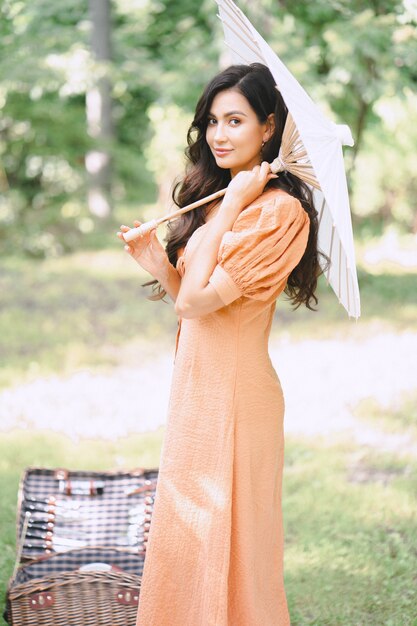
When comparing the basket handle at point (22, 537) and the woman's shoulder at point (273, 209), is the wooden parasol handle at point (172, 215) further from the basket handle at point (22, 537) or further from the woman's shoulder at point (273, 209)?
the basket handle at point (22, 537)

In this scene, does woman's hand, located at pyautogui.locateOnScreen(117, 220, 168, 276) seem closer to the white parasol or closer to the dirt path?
the white parasol

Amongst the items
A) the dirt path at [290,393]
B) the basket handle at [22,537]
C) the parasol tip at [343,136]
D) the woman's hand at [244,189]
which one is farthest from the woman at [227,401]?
the dirt path at [290,393]

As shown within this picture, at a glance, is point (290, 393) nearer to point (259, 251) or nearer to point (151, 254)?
point (151, 254)

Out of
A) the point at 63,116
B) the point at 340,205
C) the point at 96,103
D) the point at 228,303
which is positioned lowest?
the point at 228,303

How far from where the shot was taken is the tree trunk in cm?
1298

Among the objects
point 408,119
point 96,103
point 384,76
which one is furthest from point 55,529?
point 96,103

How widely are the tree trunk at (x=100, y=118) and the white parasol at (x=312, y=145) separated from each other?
10680 mm

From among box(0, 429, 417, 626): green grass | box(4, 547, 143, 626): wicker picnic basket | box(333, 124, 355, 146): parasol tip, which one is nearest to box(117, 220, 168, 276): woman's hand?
box(333, 124, 355, 146): parasol tip

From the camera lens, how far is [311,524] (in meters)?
3.99

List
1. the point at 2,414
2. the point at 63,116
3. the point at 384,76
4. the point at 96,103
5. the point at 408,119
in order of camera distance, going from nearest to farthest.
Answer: the point at 2,414 → the point at 384,76 → the point at 63,116 → the point at 408,119 → the point at 96,103

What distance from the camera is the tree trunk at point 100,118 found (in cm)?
1298

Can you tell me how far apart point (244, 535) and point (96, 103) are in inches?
473

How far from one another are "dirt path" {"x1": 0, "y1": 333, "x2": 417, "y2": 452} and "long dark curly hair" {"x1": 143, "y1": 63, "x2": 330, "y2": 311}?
259cm

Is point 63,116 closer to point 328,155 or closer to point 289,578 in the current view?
point 289,578
